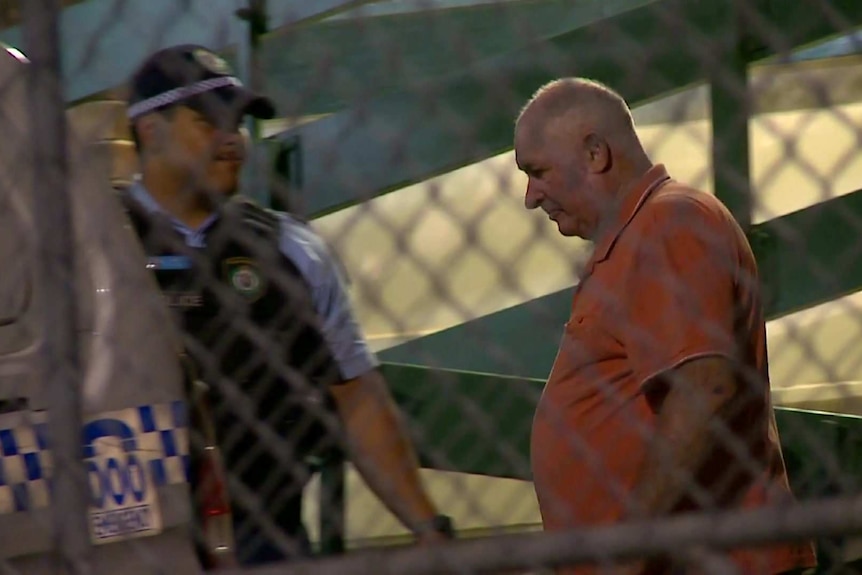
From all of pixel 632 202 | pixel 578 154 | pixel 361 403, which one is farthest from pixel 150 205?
pixel 632 202

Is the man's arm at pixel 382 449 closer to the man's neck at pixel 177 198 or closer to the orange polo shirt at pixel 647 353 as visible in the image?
the orange polo shirt at pixel 647 353

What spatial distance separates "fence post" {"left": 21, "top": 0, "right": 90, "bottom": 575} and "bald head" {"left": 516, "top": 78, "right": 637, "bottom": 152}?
38.2 inches

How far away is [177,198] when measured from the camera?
3109 millimetres

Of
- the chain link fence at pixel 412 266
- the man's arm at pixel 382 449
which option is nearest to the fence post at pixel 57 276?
the chain link fence at pixel 412 266

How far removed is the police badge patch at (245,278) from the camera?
3.04 metres

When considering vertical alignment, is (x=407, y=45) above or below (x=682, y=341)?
above

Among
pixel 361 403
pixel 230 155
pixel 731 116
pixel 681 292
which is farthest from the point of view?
pixel 361 403

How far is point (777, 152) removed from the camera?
1888 millimetres

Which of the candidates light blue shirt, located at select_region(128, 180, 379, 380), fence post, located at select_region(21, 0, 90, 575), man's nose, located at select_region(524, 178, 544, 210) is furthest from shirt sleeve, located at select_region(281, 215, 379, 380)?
fence post, located at select_region(21, 0, 90, 575)

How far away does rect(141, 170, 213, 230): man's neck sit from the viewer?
303 centimetres

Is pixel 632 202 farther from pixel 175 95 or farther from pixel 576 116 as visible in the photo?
pixel 175 95

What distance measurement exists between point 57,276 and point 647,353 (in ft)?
3.43

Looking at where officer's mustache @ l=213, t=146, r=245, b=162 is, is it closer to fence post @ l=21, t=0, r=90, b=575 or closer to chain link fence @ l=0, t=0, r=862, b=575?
chain link fence @ l=0, t=0, r=862, b=575

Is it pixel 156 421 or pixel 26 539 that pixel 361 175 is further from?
pixel 26 539
